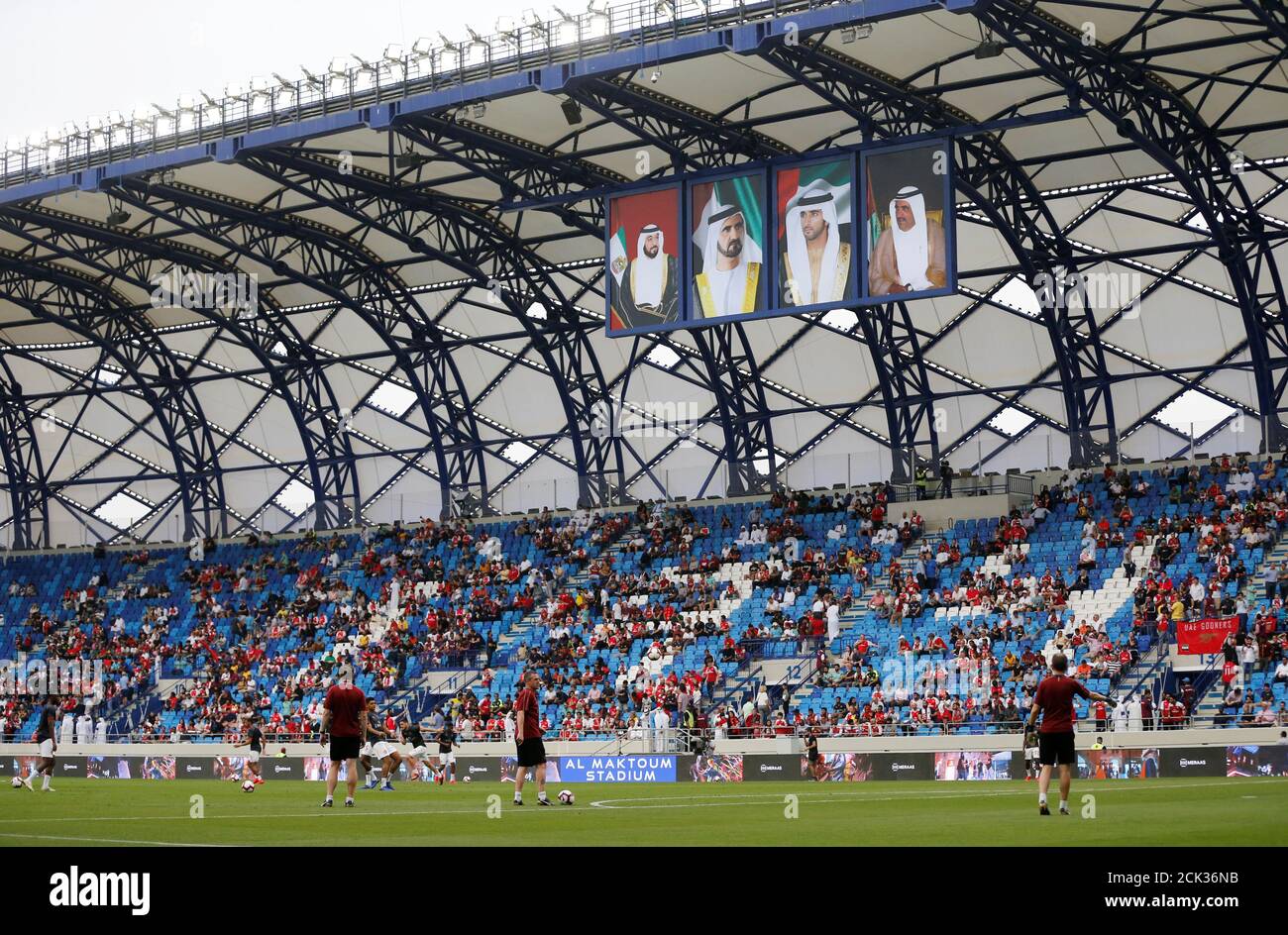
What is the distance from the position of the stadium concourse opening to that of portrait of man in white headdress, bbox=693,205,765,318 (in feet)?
0.38

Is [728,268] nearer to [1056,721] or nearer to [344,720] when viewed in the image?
[344,720]

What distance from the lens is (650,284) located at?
43.8 metres

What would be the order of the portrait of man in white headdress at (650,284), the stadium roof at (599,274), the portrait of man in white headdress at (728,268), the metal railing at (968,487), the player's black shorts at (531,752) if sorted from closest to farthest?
1. the player's black shorts at (531,752)
2. the stadium roof at (599,274)
3. the portrait of man in white headdress at (728,268)
4. the portrait of man in white headdress at (650,284)
5. the metal railing at (968,487)

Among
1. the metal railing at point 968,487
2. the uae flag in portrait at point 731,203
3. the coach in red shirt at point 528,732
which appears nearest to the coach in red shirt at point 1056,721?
the coach in red shirt at point 528,732

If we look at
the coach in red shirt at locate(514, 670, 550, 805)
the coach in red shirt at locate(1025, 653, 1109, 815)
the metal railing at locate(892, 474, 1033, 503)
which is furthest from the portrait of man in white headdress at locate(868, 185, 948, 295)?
the coach in red shirt at locate(1025, 653, 1109, 815)

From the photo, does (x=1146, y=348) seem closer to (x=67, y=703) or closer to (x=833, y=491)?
(x=833, y=491)

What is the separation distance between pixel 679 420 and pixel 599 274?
284 inches

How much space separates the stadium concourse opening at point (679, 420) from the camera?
127 ft

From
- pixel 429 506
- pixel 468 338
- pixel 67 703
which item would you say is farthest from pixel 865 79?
pixel 67 703

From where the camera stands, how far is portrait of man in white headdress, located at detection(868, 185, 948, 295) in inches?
1559

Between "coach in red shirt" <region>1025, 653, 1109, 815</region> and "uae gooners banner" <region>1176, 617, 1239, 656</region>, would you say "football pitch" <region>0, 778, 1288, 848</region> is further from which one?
"uae gooners banner" <region>1176, 617, 1239, 656</region>

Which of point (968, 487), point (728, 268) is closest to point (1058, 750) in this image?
point (728, 268)

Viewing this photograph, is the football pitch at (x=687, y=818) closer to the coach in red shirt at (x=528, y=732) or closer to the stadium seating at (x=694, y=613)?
the coach in red shirt at (x=528, y=732)

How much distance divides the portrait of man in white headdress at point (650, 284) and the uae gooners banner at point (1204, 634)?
15.3 m
